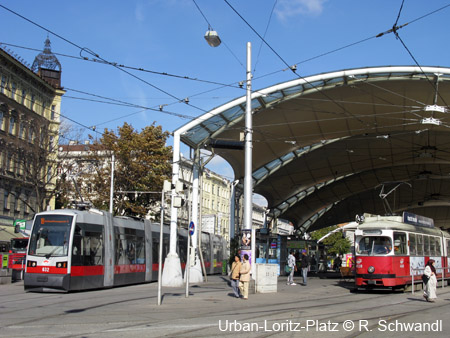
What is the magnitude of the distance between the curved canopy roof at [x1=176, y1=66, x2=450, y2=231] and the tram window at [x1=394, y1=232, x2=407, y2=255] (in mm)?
9238

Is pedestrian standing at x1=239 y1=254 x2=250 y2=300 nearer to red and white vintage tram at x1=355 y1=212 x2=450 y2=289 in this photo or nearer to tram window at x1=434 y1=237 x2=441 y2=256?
red and white vintage tram at x1=355 y1=212 x2=450 y2=289

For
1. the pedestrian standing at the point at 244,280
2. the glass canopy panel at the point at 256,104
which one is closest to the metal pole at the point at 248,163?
the pedestrian standing at the point at 244,280

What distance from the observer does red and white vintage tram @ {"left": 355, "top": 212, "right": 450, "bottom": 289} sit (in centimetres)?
2120

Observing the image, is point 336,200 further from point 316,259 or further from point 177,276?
point 177,276

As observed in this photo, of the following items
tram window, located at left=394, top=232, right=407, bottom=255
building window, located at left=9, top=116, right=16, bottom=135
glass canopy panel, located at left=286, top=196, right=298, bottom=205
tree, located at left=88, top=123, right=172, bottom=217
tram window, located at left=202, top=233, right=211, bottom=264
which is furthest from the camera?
glass canopy panel, located at left=286, top=196, right=298, bottom=205

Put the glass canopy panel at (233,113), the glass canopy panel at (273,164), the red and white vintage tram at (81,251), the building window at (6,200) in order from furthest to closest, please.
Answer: the building window at (6,200), the glass canopy panel at (273,164), the glass canopy panel at (233,113), the red and white vintage tram at (81,251)

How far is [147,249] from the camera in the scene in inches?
1000

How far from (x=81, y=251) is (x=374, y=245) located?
450 inches

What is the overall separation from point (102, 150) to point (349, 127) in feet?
62.5

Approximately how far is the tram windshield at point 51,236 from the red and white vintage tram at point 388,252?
37.6ft

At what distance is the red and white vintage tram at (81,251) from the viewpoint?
1862 centimetres

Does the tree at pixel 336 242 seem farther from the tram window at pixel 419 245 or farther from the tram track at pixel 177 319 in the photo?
the tram track at pixel 177 319

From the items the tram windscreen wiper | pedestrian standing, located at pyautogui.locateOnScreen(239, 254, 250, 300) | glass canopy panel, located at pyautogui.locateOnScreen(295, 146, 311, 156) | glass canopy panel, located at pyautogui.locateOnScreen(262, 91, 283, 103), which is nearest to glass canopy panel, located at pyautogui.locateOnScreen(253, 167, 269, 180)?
glass canopy panel, located at pyautogui.locateOnScreen(295, 146, 311, 156)

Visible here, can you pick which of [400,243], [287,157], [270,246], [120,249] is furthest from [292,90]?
[287,157]
